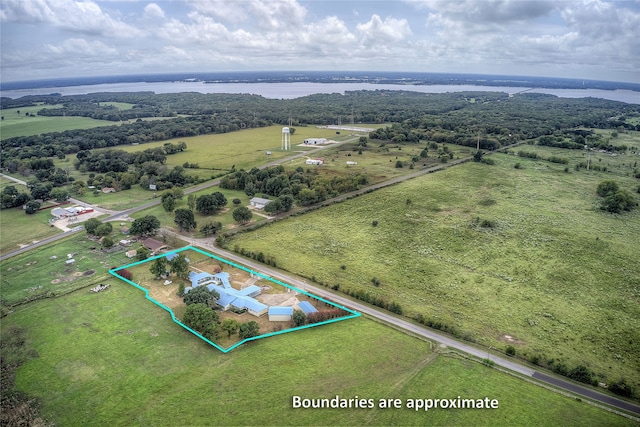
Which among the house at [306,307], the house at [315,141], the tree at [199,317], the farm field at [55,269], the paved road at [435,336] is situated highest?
the house at [315,141]

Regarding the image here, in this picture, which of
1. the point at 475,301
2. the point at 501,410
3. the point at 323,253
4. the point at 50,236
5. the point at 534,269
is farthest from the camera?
the point at 50,236

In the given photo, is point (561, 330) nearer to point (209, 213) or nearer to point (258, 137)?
point (209, 213)

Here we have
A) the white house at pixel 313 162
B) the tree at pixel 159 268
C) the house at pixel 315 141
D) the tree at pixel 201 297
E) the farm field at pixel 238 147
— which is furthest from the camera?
the house at pixel 315 141

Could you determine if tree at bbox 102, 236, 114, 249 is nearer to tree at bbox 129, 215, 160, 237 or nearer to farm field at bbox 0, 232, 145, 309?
farm field at bbox 0, 232, 145, 309

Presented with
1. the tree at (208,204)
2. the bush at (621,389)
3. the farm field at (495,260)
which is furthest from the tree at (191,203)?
the bush at (621,389)

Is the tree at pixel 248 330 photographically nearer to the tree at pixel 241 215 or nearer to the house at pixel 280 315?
the house at pixel 280 315

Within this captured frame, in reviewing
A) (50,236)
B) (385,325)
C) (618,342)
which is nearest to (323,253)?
(385,325)
